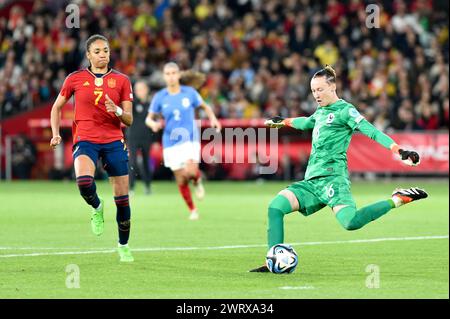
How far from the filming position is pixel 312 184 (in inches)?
437

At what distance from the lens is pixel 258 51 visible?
33.4 m

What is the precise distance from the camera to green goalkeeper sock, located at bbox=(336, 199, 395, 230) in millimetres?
10711

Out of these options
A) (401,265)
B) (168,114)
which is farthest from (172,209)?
(401,265)

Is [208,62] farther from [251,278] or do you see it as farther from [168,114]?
[251,278]

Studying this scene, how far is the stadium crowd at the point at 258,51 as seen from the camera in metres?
30.8

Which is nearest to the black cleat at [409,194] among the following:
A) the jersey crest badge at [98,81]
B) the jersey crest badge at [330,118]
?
the jersey crest badge at [330,118]

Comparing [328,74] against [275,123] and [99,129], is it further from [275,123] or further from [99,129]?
[99,129]

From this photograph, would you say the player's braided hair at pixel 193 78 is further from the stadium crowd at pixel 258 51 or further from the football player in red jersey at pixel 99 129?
the stadium crowd at pixel 258 51

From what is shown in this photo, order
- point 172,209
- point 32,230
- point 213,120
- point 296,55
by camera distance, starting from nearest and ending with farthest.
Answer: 1. point 32,230
2. point 213,120
3. point 172,209
4. point 296,55

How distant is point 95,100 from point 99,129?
1.02 ft

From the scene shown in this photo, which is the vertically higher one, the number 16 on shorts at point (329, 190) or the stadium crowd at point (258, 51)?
the stadium crowd at point (258, 51)

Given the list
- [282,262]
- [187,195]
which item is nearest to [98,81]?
[282,262]

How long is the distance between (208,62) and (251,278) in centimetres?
2306
